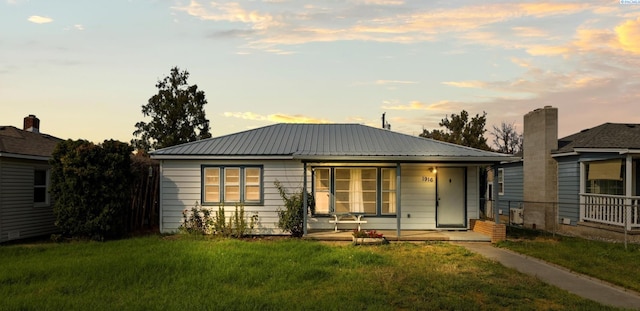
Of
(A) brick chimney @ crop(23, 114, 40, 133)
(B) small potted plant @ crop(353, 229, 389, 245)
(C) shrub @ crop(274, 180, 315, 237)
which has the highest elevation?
(A) brick chimney @ crop(23, 114, 40, 133)

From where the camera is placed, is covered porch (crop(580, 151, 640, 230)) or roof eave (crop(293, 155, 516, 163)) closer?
roof eave (crop(293, 155, 516, 163))

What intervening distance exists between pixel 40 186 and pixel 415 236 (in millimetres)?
12637

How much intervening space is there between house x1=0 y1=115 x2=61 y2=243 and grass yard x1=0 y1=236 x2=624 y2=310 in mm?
2060

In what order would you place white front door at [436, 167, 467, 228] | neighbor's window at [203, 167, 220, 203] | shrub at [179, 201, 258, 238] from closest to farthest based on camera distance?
shrub at [179, 201, 258, 238], neighbor's window at [203, 167, 220, 203], white front door at [436, 167, 467, 228]

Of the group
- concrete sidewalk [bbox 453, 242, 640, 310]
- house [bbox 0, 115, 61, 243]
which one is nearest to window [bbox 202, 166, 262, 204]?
house [bbox 0, 115, 61, 243]

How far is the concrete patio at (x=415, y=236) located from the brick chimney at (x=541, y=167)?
5071 mm

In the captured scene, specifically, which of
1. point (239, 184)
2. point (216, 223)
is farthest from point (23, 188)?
point (239, 184)

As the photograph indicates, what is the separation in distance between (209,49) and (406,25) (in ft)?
22.2

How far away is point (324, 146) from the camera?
17031 mm

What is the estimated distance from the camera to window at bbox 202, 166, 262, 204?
16094 mm

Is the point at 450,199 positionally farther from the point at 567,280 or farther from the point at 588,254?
the point at 567,280

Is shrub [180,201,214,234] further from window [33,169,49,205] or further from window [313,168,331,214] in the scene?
window [33,169,49,205]

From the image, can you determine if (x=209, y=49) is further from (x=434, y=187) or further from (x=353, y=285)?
(x=353, y=285)

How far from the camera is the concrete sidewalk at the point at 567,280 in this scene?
8164 mm
